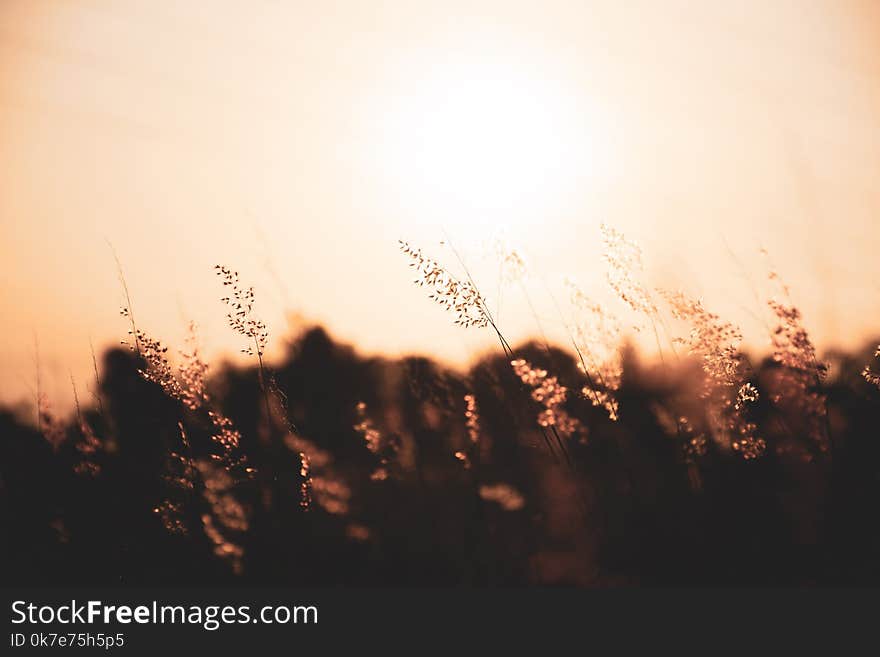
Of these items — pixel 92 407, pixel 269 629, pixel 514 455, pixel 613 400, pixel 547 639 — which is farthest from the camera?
pixel 92 407

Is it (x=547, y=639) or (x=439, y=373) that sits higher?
(x=439, y=373)

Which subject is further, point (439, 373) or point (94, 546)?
point (439, 373)

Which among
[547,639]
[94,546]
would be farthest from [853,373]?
[94,546]

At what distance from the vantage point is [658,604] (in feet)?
15.9

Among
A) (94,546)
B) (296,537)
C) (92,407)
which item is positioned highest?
(92,407)

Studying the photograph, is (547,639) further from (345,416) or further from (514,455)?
(345,416)

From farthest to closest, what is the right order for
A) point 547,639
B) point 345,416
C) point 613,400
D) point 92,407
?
point 345,416, point 92,407, point 613,400, point 547,639

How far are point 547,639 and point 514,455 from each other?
229cm

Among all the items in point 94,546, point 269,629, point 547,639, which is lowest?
point 547,639

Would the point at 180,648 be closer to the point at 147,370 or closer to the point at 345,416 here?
the point at 147,370

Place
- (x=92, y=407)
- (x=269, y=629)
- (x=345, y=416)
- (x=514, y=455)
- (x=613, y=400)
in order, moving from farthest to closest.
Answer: (x=345, y=416) < (x=92, y=407) < (x=514, y=455) < (x=613, y=400) < (x=269, y=629)

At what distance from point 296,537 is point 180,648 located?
5.29 feet

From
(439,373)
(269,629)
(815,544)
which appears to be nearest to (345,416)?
(439,373)

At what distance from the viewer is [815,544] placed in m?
4.97
